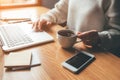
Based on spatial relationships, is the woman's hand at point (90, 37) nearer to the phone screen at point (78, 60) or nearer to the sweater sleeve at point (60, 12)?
the phone screen at point (78, 60)

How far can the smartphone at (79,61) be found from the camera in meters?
0.72

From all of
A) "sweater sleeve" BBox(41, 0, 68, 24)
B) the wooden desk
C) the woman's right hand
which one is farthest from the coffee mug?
"sweater sleeve" BBox(41, 0, 68, 24)

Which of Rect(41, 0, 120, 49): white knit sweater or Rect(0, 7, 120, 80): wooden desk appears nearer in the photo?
Rect(0, 7, 120, 80): wooden desk

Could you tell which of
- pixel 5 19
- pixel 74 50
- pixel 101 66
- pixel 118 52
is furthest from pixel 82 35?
pixel 5 19

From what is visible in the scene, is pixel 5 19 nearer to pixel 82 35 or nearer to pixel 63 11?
pixel 63 11

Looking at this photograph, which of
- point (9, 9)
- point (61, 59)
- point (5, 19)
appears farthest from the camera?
point (9, 9)

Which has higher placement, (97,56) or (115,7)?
(115,7)

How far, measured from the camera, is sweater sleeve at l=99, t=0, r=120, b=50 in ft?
2.95

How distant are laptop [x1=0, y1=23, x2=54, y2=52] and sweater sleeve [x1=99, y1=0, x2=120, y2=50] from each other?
281 millimetres

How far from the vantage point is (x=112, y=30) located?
969mm

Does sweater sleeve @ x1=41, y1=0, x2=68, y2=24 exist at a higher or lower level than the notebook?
higher

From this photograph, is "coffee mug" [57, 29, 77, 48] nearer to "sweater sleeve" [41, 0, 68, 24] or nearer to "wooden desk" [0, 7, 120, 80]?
"wooden desk" [0, 7, 120, 80]

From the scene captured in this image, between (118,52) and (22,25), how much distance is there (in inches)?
24.8

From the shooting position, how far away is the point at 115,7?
94 centimetres
